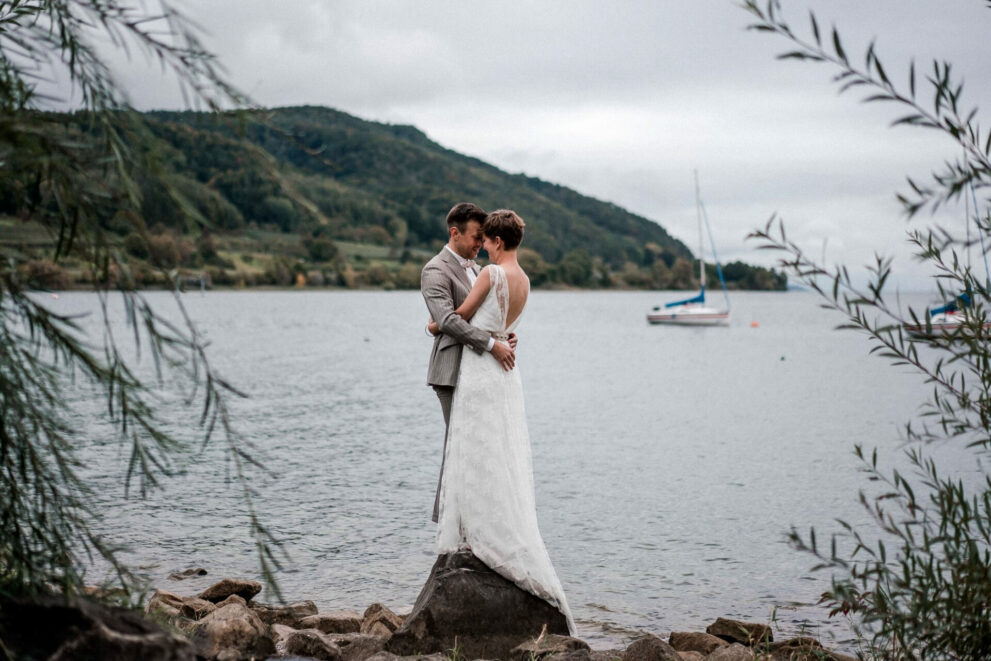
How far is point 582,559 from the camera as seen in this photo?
12.6 m

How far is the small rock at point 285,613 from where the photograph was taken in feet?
28.2

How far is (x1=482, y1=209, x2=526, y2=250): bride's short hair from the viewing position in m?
6.95

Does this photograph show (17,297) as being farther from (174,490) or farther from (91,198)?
(174,490)

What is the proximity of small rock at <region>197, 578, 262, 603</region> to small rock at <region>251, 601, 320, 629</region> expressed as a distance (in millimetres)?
152

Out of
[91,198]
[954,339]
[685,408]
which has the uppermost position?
[91,198]

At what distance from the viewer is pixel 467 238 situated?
283 inches

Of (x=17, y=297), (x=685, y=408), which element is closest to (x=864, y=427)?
(x=685, y=408)

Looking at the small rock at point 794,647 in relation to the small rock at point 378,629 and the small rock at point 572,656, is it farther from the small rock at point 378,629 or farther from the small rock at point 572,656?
the small rock at point 378,629

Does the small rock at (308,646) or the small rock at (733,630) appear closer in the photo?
the small rock at (308,646)

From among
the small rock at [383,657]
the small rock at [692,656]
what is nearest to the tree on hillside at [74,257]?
the small rock at [383,657]

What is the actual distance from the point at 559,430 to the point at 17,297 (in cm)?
2337

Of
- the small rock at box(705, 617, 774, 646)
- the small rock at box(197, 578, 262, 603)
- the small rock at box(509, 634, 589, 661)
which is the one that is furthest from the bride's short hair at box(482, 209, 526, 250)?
the small rock at box(197, 578, 262, 603)

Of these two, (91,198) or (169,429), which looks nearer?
(91,198)

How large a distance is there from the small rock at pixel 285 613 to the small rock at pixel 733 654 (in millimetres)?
3803
